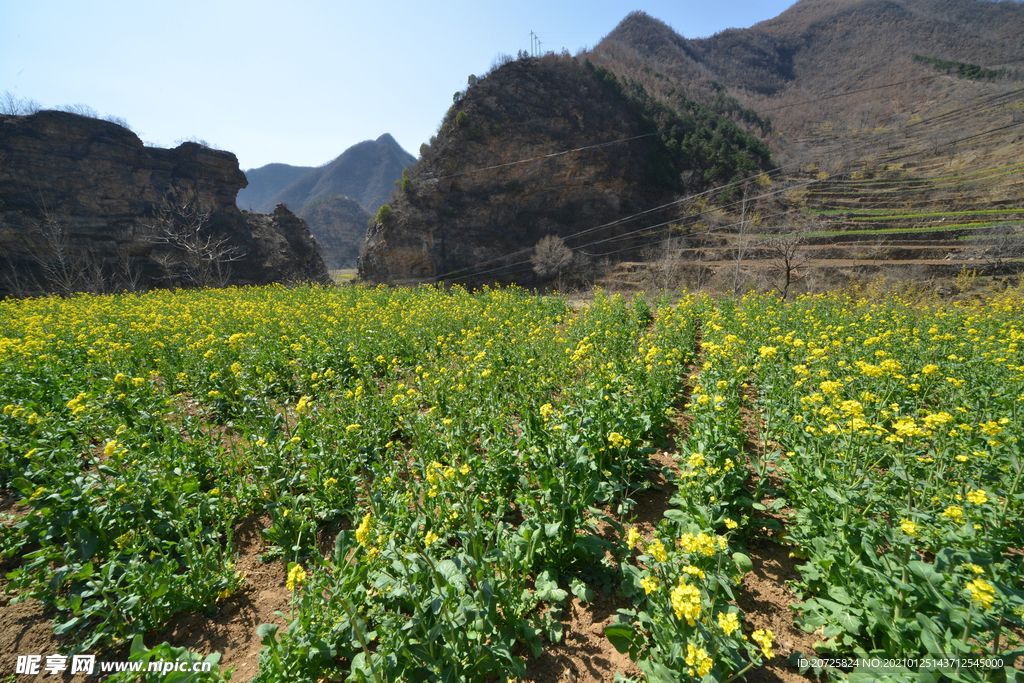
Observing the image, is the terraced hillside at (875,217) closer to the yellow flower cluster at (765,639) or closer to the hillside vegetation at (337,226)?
the yellow flower cluster at (765,639)

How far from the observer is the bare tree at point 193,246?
3009 cm

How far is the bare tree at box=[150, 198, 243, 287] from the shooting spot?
30094 mm

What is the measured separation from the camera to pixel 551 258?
3369 cm

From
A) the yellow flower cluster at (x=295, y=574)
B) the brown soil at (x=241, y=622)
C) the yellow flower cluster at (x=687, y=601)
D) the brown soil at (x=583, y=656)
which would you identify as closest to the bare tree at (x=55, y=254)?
the brown soil at (x=241, y=622)

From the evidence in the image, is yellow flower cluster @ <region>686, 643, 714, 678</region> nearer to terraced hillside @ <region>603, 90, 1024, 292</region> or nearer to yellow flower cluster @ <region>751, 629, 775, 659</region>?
yellow flower cluster @ <region>751, 629, 775, 659</region>

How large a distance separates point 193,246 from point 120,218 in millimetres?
10632

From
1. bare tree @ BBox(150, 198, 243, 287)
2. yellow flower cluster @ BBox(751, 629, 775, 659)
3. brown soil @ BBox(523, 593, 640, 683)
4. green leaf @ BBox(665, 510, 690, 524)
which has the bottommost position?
brown soil @ BBox(523, 593, 640, 683)

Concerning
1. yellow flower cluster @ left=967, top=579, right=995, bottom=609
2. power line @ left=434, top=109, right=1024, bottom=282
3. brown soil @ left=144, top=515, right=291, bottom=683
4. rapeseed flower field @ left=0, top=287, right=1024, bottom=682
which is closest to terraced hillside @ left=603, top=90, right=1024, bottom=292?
power line @ left=434, top=109, right=1024, bottom=282

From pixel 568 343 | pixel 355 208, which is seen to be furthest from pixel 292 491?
pixel 355 208

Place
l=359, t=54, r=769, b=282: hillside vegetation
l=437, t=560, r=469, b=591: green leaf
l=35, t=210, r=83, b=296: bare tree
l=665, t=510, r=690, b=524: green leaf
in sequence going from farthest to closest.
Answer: l=359, t=54, r=769, b=282: hillside vegetation → l=35, t=210, r=83, b=296: bare tree → l=665, t=510, r=690, b=524: green leaf → l=437, t=560, r=469, b=591: green leaf

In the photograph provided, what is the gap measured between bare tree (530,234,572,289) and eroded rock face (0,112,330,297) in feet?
74.0

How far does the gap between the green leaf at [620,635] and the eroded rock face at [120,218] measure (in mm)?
34109

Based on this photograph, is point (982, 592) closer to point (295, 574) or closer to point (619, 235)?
point (295, 574)

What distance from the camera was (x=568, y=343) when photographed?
22.3ft
